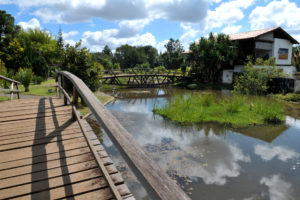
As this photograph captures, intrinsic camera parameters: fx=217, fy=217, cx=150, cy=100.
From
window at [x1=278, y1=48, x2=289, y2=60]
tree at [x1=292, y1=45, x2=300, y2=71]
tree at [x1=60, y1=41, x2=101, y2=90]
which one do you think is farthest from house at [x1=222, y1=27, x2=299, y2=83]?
tree at [x1=60, y1=41, x2=101, y2=90]

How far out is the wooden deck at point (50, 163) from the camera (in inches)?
69.2

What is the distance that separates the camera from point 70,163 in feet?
7.13

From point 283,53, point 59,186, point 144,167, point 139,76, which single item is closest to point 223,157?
point 59,186

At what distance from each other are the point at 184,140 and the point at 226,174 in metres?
2.08

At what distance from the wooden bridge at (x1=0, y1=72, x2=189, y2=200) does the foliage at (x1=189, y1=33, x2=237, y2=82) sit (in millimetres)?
18397

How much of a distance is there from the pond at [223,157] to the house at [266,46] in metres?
12.7

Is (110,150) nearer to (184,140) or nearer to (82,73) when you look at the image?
(184,140)

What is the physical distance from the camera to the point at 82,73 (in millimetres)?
9648

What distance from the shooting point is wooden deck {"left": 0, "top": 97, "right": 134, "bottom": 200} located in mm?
1758

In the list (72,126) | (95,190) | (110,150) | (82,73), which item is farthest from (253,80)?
(95,190)

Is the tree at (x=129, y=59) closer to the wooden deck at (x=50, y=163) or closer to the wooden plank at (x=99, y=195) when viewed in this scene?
the wooden deck at (x=50, y=163)

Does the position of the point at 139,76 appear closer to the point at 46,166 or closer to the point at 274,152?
the point at 274,152

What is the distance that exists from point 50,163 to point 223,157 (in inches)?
170

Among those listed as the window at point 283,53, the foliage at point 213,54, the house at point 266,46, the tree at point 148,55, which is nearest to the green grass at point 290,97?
the house at point 266,46
